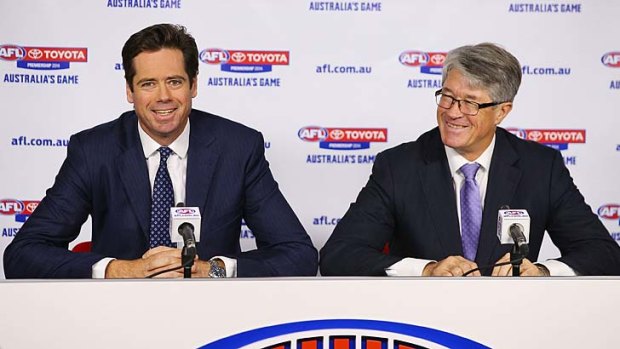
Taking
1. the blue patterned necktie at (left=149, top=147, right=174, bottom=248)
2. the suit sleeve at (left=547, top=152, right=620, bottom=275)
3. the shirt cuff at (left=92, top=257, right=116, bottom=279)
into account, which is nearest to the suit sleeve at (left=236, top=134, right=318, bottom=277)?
the blue patterned necktie at (left=149, top=147, right=174, bottom=248)

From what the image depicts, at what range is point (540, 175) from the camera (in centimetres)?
303

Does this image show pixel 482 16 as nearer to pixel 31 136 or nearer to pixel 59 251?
pixel 31 136

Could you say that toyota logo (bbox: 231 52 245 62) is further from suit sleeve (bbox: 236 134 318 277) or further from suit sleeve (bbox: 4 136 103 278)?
suit sleeve (bbox: 4 136 103 278)

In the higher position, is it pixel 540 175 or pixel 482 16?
pixel 482 16

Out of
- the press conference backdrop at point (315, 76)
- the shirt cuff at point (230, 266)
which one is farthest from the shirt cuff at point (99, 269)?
the press conference backdrop at point (315, 76)

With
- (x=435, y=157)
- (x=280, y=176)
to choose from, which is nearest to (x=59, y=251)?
(x=435, y=157)

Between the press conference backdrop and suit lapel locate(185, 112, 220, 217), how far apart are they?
1313 millimetres

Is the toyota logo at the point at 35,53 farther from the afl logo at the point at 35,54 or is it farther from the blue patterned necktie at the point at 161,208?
the blue patterned necktie at the point at 161,208

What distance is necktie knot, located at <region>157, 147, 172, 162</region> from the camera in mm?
3014

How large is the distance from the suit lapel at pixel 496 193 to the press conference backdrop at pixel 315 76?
140cm

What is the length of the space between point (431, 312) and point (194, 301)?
45 centimetres

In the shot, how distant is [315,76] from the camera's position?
4410 mm

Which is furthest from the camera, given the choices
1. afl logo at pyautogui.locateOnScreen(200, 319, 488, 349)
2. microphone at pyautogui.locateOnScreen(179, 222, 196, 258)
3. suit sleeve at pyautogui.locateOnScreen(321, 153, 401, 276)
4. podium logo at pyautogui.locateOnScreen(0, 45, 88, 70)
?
podium logo at pyautogui.locateOnScreen(0, 45, 88, 70)

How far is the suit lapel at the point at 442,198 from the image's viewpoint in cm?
292
